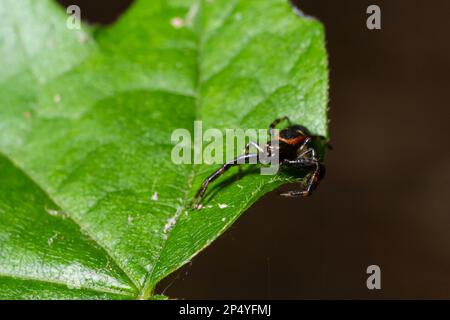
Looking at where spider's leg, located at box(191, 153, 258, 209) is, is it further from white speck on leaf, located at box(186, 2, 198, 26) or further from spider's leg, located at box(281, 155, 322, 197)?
white speck on leaf, located at box(186, 2, 198, 26)

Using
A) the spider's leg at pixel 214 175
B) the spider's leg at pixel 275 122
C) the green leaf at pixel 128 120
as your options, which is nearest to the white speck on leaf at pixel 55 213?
the green leaf at pixel 128 120

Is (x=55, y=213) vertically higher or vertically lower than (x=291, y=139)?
lower

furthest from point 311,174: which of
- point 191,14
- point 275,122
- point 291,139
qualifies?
point 191,14

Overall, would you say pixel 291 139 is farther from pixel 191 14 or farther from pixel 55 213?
pixel 55 213

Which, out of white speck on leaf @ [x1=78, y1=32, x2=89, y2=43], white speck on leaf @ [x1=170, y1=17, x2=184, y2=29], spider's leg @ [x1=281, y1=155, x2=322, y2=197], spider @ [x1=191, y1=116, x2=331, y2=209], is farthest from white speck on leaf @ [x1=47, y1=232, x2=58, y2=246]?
white speck on leaf @ [x1=170, y1=17, x2=184, y2=29]

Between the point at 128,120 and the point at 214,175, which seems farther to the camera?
the point at 128,120

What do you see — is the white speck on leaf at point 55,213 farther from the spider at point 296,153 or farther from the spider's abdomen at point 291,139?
the spider's abdomen at point 291,139

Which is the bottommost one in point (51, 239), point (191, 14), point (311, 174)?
point (51, 239)
